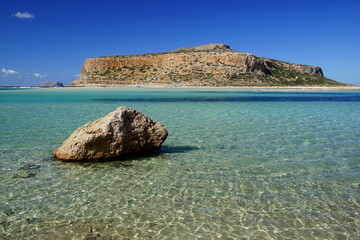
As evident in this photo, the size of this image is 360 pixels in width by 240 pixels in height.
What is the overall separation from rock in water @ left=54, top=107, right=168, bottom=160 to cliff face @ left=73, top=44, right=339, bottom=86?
236 feet

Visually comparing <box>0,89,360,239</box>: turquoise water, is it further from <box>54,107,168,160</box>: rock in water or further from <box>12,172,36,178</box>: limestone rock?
<box>54,107,168,160</box>: rock in water

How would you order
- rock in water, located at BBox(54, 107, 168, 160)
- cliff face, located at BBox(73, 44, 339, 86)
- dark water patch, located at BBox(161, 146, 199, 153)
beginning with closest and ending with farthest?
rock in water, located at BBox(54, 107, 168, 160) → dark water patch, located at BBox(161, 146, 199, 153) → cliff face, located at BBox(73, 44, 339, 86)

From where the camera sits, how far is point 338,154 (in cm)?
854

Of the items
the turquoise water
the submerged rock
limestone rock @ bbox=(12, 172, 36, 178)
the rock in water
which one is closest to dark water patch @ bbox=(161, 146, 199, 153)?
the turquoise water

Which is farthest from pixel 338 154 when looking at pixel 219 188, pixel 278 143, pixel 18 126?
pixel 18 126

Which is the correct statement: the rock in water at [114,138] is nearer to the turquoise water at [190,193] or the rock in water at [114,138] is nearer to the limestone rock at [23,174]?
the turquoise water at [190,193]

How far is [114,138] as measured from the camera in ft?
27.5

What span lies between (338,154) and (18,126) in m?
12.4

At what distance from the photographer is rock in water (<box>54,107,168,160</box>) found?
8055 mm

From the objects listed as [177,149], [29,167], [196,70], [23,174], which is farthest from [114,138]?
[196,70]

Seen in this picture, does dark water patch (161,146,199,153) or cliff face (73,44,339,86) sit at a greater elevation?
cliff face (73,44,339,86)

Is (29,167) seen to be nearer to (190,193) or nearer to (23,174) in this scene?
(23,174)

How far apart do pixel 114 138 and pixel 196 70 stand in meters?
86.8

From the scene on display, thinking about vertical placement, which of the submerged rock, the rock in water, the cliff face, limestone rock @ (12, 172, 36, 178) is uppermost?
the cliff face
